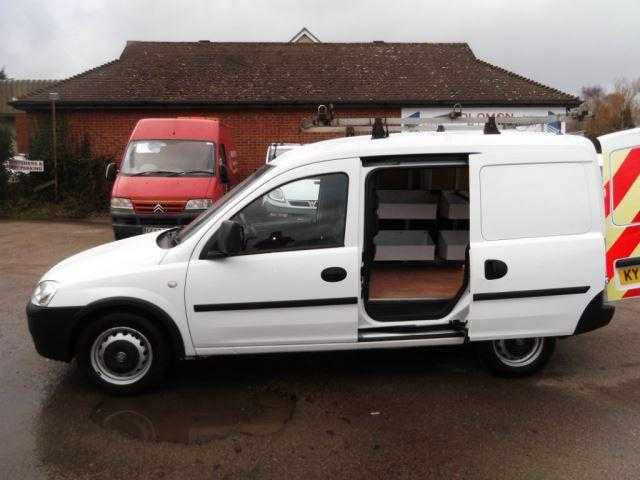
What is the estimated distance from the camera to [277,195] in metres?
4.52

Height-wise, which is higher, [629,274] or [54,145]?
[54,145]

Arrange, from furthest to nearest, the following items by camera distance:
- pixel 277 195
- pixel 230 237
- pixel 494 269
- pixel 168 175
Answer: pixel 168 175
pixel 277 195
pixel 494 269
pixel 230 237

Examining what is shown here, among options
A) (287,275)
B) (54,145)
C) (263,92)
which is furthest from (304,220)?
(263,92)

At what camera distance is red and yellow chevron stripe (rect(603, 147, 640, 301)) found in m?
4.69

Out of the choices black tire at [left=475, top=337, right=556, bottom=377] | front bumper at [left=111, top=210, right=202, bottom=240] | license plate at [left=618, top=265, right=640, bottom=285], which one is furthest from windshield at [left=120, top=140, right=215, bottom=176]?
license plate at [left=618, top=265, right=640, bottom=285]

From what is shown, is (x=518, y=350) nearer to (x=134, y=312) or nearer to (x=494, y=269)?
(x=494, y=269)

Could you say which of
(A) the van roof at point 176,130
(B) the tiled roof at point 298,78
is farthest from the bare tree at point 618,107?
(A) the van roof at point 176,130

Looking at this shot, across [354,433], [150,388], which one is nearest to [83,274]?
[150,388]

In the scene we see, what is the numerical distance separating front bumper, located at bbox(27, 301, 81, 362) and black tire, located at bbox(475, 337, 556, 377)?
120 inches

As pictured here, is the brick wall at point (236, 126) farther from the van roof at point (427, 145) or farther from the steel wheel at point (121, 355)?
the steel wheel at point (121, 355)

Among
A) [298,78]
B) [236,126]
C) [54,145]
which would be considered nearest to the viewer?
[54,145]

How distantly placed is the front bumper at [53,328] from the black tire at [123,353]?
106 millimetres

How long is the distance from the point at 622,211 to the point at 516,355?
4.50 feet

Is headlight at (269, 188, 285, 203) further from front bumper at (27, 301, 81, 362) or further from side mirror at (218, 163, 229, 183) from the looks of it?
side mirror at (218, 163, 229, 183)
